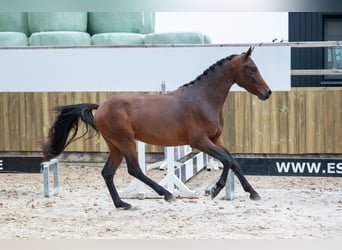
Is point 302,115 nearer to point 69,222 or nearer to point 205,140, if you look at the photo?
point 205,140

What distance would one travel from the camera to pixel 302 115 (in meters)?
6.75

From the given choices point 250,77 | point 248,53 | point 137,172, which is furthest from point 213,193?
point 248,53

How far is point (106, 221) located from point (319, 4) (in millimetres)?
2536

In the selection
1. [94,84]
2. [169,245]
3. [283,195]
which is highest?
[94,84]

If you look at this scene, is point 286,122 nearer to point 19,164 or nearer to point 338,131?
point 338,131

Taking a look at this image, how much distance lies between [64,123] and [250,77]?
4.43 ft

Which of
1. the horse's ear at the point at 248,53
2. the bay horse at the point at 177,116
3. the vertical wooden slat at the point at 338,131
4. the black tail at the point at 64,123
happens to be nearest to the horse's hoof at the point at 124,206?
A: the bay horse at the point at 177,116

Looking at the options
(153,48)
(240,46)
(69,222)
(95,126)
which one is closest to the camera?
(69,222)

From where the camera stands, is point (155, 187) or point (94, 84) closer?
point (155, 187)

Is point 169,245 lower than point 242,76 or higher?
lower

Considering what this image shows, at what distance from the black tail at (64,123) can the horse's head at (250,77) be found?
3.39ft

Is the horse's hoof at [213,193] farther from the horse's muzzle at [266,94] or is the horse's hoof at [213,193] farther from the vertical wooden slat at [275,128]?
the vertical wooden slat at [275,128]

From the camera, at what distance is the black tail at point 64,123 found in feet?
14.9

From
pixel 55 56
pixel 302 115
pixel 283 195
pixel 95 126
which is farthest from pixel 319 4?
pixel 302 115
